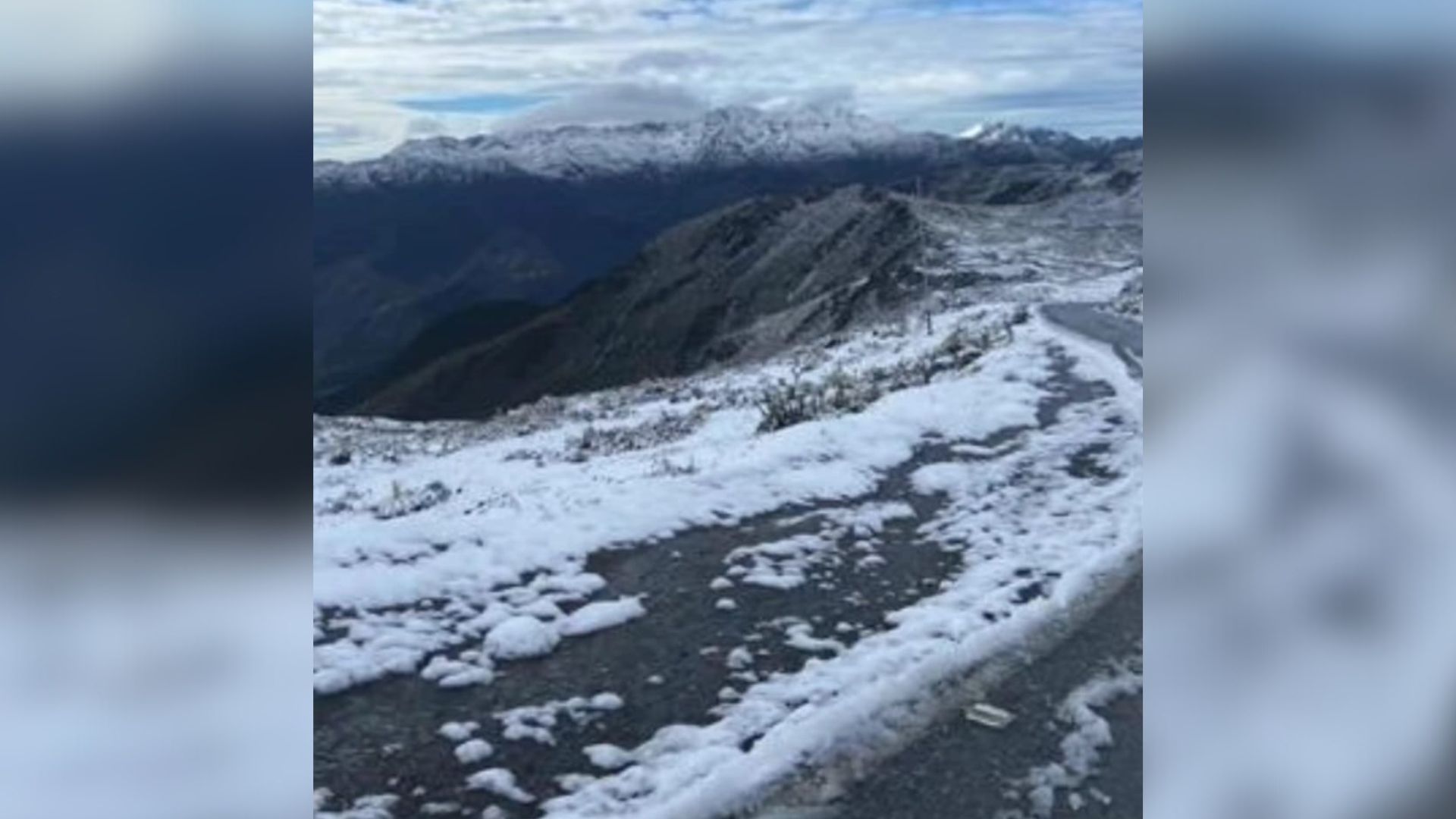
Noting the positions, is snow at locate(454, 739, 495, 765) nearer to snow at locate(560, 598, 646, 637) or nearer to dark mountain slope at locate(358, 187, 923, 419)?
snow at locate(560, 598, 646, 637)

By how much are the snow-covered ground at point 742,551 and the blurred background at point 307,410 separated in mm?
1500

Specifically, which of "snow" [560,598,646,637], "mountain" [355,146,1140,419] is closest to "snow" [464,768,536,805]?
"snow" [560,598,646,637]

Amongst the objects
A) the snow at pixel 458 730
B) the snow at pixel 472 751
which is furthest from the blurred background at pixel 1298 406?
the snow at pixel 458 730

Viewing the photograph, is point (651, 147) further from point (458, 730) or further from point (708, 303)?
point (708, 303)

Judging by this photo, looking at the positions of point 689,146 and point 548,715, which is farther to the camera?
point 689,146

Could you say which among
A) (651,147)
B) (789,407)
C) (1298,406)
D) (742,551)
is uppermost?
(651,147)

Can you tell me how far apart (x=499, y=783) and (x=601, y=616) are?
3.35 ft

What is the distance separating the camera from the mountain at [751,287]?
2181 cm

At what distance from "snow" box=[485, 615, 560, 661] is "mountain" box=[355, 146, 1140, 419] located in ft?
36.3

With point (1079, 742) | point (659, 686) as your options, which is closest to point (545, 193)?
point (659, 686)

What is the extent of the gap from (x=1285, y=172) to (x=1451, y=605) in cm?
56

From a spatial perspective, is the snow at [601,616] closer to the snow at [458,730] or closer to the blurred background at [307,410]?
the snow at [458,730]

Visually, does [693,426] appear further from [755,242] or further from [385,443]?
[755,242]

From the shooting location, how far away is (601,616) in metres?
3.97
